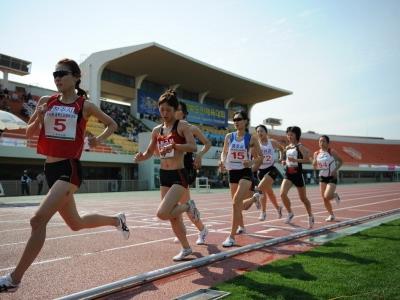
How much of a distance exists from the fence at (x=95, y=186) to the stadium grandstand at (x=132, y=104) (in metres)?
0.07

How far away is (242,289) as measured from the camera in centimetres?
447

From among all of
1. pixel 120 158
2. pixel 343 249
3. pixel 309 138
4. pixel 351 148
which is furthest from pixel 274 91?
pixel 343 249

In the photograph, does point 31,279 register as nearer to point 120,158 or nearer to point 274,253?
point 274,253

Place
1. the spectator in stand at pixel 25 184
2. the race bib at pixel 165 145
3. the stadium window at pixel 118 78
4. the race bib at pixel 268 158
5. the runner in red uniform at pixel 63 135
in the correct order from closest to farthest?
the runner in red uniform at pixel 63 135 → the race bib at pixel 165 145 → the race bib at pixel 268 158 → the spectator in stand at pixel 25 184 → the stadium window at pixel 118 78

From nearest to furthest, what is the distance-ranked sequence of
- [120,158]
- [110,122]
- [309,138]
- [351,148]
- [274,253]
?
1. [110,122]
2. [274,253]
3. [120,158]
4. [309,138]
5. [351,148]

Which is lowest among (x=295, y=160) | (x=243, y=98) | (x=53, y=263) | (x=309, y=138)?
(x=53, y=263)

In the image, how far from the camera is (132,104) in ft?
170

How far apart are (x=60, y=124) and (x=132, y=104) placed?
47.9m

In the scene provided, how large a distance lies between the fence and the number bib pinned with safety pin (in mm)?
26096

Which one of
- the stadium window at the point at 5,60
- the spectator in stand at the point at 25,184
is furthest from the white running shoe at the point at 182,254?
the stadium window at the point at 5,60

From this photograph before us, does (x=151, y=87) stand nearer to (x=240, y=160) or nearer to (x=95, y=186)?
(x=95, y=186)

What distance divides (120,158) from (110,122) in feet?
104

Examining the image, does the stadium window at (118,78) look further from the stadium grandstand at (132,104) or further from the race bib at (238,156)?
the race bib at (238,156)

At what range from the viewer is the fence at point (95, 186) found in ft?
93.7
